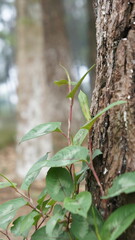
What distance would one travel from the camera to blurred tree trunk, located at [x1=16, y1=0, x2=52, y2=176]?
22.2 feet

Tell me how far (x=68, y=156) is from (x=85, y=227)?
232 mm

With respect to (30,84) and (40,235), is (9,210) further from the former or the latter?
(30,84)

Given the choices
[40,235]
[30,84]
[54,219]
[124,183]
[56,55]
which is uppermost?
[124,183]

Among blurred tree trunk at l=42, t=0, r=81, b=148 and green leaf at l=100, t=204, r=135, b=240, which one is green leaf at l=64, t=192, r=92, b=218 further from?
blurred tree trunk at l=42, t=0, r=81, b=148

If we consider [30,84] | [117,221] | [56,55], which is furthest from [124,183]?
[56,55]

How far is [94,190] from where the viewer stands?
4.72ft

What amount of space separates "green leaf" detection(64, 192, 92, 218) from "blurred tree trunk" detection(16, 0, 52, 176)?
5542 mm

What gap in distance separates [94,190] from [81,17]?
33439 millimetres

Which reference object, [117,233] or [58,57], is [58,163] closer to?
[117,233]

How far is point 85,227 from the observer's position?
1255 millimetres

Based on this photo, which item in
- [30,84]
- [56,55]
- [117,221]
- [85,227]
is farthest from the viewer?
[56,55]

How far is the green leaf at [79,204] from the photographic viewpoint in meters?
1.12

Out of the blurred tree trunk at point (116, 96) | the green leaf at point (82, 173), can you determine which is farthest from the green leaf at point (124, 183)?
the green leaf at point (82, 173)

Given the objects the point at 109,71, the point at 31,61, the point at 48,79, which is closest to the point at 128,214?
the point at 109,71
